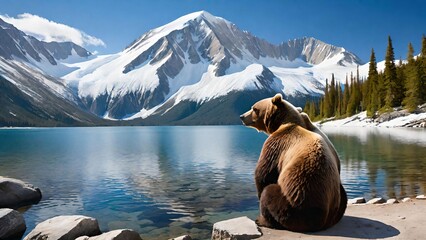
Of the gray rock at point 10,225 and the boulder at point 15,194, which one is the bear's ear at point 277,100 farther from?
the boulder at point 15,194

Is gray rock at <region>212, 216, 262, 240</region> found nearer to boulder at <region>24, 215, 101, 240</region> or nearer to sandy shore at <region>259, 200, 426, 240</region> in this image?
sandy shore at <region>259, 200, 426, 240</region>

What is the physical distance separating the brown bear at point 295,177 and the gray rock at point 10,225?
1182cm

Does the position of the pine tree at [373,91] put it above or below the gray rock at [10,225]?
above

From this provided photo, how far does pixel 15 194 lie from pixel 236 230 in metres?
18.6

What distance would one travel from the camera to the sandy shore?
9.76m

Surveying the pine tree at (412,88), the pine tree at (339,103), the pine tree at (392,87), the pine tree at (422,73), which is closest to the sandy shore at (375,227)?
the pine tree at (412,88)

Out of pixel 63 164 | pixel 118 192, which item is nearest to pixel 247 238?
pixel 118 192

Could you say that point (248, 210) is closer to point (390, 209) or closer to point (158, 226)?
point (158, 226)

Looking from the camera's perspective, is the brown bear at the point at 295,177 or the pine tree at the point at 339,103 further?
the pine tree at the point at 339,103

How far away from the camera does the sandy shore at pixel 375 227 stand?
32.0ft

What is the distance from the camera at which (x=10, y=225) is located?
55.5ft

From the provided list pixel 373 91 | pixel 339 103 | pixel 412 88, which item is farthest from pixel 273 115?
pixel 339 103

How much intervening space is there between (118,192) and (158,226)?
11.6 m

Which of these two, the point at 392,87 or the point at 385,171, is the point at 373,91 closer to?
the point at 392,87
